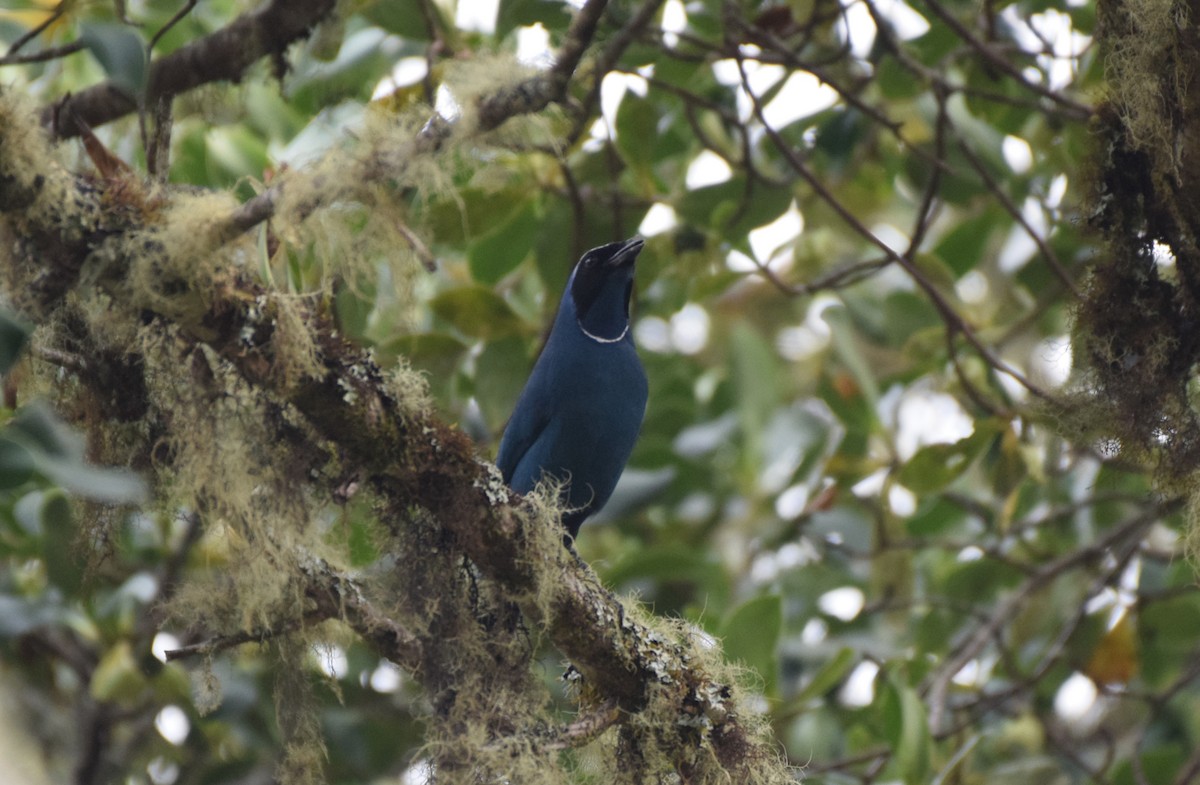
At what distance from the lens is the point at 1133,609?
4641 millimetres

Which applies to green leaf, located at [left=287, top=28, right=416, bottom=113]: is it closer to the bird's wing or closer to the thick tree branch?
the thick tree branch

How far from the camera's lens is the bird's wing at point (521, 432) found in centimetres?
386

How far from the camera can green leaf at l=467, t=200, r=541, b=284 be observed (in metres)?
4.13

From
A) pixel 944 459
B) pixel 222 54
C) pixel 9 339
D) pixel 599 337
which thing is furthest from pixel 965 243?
pixel 9 339

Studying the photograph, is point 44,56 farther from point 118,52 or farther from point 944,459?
point 944,459

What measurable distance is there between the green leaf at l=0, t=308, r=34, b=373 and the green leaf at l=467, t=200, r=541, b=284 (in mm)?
2244

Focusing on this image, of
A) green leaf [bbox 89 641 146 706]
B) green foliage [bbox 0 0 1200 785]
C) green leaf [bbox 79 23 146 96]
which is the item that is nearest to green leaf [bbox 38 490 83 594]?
green foliage [bbox 0 0 1200 785]

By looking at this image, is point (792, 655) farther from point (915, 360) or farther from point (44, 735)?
point (44, 735)

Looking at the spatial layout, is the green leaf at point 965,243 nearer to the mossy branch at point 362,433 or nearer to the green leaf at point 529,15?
the green leaf at point 529,15

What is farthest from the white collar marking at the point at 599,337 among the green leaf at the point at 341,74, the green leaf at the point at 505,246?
the green leaf at the point at 341,74

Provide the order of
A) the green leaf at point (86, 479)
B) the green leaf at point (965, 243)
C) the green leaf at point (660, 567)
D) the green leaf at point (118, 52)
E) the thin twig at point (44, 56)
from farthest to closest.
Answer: the green leaf at point (965, 243), the green leaf at point (660, 567), the thin twig at point (44, 56), the green leaf at point (118, 52), the green leaf at point (86, 479)

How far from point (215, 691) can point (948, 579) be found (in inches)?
114

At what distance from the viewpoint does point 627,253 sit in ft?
13.0

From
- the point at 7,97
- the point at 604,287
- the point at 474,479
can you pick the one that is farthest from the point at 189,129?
the point at 474,479
